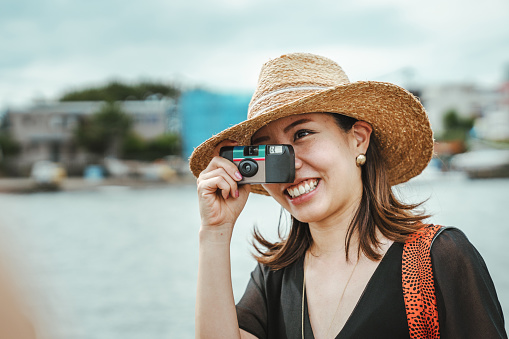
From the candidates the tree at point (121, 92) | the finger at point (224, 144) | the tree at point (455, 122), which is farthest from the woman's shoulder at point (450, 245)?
the tree at point (121, 92)

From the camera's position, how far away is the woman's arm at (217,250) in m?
1.47

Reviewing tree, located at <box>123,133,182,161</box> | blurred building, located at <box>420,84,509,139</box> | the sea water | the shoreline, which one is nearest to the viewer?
the sea water

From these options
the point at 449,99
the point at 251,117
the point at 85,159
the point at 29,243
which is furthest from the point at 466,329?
the point at 449,99

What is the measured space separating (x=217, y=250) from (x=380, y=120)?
611 mm

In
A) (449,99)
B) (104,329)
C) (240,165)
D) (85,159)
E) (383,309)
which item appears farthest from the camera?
(449,99)

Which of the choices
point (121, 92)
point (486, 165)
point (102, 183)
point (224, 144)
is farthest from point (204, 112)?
point (121, 92)

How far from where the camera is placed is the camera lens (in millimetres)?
1520

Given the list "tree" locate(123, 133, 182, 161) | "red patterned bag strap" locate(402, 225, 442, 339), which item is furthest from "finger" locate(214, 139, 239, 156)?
"tree" locate(123, 133, 182, 161)

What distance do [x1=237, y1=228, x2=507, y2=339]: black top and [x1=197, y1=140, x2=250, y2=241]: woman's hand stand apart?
10.1 inches

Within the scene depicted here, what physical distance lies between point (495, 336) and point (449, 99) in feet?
164

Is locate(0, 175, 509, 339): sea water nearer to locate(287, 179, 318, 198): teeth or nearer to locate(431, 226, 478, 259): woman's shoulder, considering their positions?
locate(431, 226, 478, 259): woman's shoulder

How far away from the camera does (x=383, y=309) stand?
1.38m

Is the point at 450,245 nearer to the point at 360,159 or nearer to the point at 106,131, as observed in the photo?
the point at 360,159

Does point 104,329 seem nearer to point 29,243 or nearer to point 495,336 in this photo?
point 495,336
